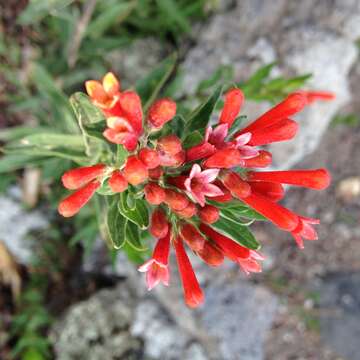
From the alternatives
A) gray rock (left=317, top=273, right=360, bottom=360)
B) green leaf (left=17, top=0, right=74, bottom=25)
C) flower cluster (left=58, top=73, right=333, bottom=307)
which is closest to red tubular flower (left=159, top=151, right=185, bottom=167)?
flower cluster (left=58, top=73, right=333, bottom=307)

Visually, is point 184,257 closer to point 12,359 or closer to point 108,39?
point 108,39

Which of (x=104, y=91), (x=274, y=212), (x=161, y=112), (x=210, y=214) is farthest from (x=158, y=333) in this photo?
(x=104, y=91)

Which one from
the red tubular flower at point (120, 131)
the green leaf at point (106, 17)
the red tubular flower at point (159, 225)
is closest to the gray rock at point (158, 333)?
the green leaf at point (106, 17)

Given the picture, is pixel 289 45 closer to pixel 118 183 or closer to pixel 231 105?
pixel 231 105

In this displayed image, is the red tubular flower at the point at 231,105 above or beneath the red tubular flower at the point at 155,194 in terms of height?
above

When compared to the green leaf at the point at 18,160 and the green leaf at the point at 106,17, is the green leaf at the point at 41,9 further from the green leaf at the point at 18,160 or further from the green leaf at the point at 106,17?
the green leaf at the point at 18,160

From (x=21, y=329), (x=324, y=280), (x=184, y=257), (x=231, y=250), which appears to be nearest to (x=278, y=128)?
(x=231, y=250)
